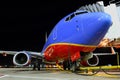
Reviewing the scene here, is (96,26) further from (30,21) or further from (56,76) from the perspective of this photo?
(30,21)

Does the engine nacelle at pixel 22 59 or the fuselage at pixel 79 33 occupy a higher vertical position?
the fuselage at pixel 79 33

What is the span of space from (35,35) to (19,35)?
7.49ft

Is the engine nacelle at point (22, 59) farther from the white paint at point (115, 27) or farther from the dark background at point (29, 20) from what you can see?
the dark background at point (29, 20)

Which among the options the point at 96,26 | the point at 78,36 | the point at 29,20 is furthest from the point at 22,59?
the point at 29,20

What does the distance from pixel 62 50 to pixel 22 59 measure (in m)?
3.66

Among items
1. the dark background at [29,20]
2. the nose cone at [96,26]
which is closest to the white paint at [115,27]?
the dark background at [29,20]

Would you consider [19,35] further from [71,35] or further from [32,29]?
[71,35]

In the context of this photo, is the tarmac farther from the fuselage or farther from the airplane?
the fuselage

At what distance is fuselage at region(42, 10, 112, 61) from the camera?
1515 cm

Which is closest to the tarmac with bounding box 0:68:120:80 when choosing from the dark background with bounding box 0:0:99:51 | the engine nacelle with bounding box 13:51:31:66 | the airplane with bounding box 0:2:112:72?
the airplane with bounding box 0:2:112:72

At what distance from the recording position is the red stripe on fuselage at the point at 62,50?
53.9 ft

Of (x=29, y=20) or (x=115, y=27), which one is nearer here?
(x=115, y=27)

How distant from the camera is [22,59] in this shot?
791 inches

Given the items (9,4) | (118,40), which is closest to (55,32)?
(118,40)
